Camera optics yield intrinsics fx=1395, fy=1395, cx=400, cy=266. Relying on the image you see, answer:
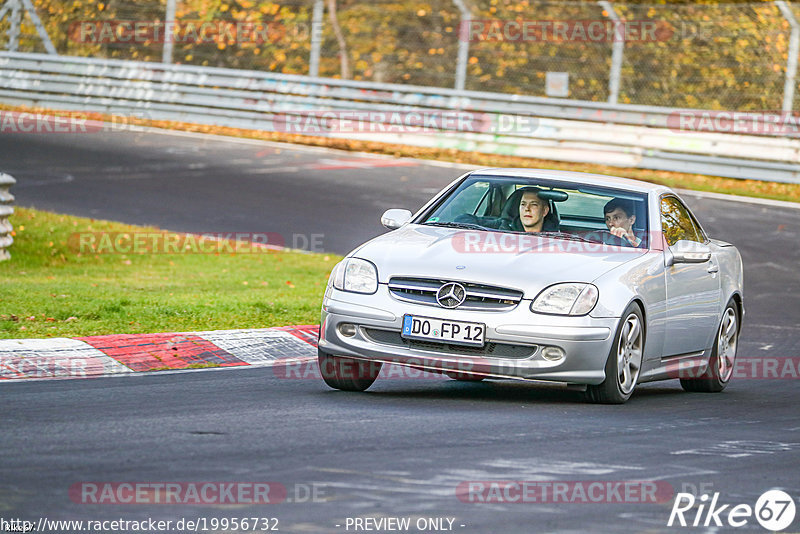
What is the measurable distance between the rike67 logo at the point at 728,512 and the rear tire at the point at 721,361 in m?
4.16

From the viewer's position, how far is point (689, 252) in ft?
30.9

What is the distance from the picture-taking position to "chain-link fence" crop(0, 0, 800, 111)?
23.8m

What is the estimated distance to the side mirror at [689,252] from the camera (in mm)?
9414

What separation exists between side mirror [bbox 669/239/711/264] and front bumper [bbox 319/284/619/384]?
1.25 metres

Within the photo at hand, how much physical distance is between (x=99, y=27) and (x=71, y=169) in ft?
30.7

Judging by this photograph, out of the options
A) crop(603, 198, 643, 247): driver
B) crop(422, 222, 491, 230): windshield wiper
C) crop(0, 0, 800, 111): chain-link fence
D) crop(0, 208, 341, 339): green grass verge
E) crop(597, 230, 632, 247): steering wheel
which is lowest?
crop(0, 208, 341, 339): green grass verge

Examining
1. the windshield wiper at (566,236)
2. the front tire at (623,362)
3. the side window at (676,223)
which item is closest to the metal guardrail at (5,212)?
the windshield wiper at (566,236)

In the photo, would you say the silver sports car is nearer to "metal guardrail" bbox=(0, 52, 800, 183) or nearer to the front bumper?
the front bumper

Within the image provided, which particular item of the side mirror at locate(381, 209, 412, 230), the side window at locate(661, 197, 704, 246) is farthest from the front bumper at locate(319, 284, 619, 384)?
the side window at locate(661, 197, 704, 246)

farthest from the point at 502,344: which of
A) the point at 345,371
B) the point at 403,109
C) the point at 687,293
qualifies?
the point at 403,109

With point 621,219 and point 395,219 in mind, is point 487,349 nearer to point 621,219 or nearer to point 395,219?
point 395,219

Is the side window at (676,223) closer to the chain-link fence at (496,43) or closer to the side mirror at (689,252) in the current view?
the side mirror at (689,252)

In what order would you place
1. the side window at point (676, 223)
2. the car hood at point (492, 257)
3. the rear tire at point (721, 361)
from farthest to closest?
the rear tire at point (721, 361) → the side window at point (676, 223) → the car hood at point (492, 257)

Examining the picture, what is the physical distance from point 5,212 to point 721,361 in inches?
322
